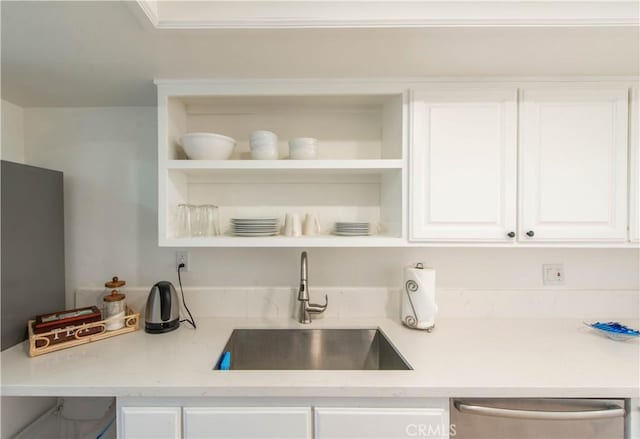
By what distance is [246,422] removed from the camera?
39.5 inches

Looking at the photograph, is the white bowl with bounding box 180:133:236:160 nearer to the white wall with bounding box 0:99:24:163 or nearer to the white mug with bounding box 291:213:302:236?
the white mug with bounding box 291:213:302:236

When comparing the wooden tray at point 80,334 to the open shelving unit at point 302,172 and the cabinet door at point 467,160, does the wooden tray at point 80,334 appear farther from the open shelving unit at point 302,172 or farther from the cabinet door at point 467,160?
the cabinet door at point 467,160

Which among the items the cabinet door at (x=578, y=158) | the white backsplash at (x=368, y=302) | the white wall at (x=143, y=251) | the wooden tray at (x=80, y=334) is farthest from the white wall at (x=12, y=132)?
the cabinet door at (x=578, y=158)

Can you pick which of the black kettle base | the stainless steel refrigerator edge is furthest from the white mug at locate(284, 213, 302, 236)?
the stainless steel refrigerator edge

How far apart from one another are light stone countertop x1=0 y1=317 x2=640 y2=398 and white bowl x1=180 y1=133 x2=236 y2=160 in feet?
2.71

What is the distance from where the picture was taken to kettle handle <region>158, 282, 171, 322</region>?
4.67ft

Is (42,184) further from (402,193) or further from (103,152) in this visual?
(402,193)

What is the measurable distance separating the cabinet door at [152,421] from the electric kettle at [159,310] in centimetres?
46

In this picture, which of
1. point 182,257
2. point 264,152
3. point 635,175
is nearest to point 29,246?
point 182,257

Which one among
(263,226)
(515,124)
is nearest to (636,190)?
(515,124)

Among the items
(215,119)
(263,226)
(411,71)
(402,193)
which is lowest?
(263,226)

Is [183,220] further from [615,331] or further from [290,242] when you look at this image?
[615,331]

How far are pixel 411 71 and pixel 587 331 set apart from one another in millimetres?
1473

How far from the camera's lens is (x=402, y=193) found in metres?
1.37
